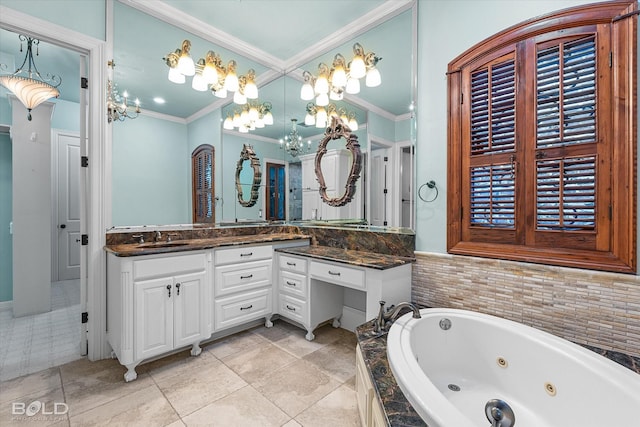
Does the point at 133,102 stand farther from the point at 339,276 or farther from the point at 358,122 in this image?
the point at 339,276

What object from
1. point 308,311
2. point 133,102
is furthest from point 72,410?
point 133,102

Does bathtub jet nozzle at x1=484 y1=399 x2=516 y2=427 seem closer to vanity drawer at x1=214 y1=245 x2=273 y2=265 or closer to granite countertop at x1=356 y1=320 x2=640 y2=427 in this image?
granite countertop at x1=356 y1=320 x2=640 y2=427

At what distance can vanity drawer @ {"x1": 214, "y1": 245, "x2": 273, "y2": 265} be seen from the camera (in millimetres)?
2395

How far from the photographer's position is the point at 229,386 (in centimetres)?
187

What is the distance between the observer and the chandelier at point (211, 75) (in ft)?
8.18

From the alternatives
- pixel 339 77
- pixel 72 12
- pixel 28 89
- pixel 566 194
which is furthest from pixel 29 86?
pixel 566 194

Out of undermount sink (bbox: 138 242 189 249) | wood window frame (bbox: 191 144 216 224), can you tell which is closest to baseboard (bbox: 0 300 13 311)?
undermount sink (bbox: 138 242 189 249)

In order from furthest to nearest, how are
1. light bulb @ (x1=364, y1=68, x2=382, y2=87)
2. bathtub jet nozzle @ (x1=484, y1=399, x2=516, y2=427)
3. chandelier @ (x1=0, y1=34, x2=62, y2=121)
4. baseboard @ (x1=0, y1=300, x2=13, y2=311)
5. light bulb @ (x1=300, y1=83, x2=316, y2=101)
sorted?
baseboard @ (x1=0, y1=300, x2=13, y2=311)
light bulb @ (x1=300, y1=83, x2=316, y2=101)
chandelier @ (x1=0, y1=34, x2=62, y2=121)
light bulb @ (x1=364, y1=68, x2=382, y2=87)
bathtub jet nozzle @ (x1=484, y1=399, x2=516, y2=427)

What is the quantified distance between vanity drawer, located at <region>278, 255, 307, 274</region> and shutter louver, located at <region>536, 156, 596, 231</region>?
5.67 feet

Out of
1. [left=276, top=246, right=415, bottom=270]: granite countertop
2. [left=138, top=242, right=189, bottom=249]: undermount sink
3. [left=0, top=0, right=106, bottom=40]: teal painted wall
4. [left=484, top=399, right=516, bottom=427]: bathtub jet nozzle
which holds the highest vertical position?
[left=0, top=0, right=106, bottom=40]: teal painted wall

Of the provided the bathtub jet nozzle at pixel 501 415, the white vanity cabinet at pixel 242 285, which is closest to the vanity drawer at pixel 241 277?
the white vanity cabinet at pixel 242 285

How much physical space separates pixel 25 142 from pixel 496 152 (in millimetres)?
4439

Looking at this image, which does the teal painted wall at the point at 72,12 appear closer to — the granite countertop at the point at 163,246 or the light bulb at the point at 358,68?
the granite countertop at the point at 163,246

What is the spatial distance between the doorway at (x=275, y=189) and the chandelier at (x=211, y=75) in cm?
82
